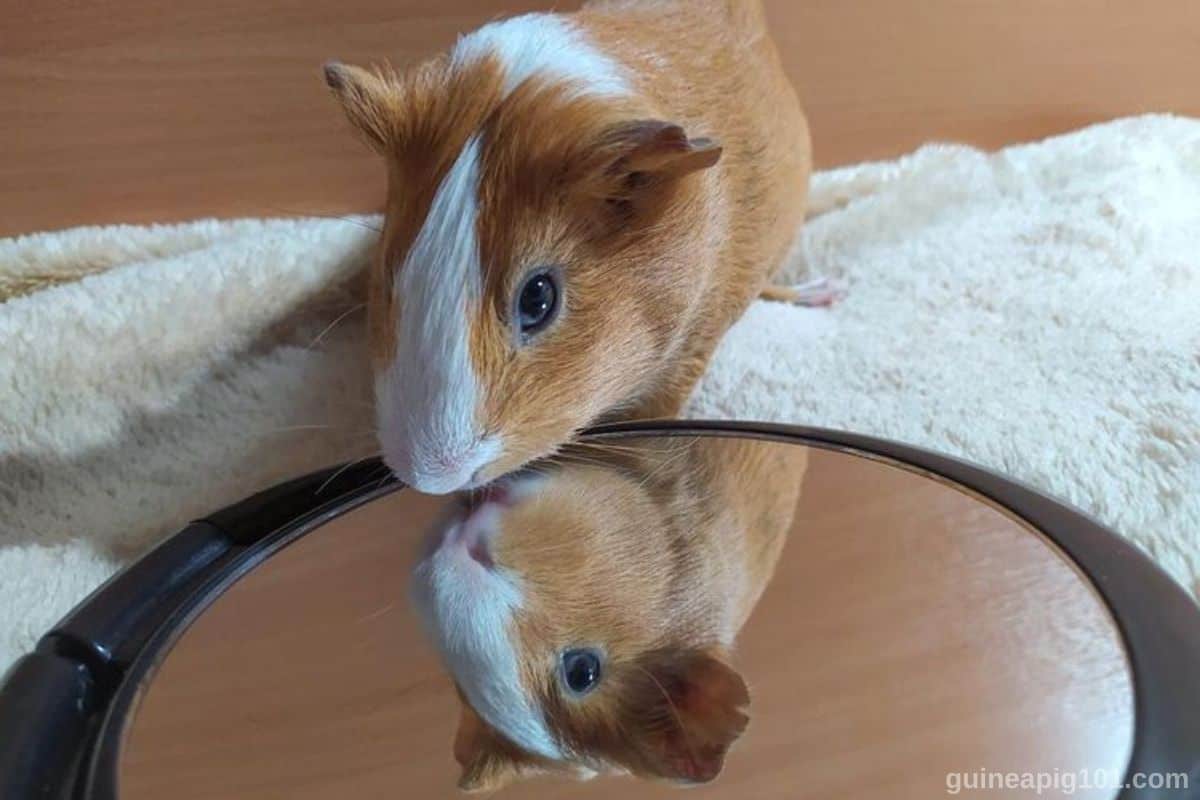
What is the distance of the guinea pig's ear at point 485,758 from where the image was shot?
461 mm

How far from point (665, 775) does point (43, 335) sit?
0.51m

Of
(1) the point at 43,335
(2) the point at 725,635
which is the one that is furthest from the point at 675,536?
(1) the point at 43,335

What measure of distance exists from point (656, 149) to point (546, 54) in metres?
0.09

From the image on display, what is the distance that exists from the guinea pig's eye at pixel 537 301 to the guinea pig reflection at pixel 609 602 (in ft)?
0.33

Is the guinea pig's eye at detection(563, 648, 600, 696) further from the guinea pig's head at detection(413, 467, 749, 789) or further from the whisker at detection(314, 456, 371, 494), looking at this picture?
→ the whisker at detection(314, 456, 371, 494)

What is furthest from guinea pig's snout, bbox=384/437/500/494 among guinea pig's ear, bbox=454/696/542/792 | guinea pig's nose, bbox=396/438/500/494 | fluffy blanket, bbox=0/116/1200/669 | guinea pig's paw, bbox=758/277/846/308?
guinea pig's paw, bbox=758/277/846/308

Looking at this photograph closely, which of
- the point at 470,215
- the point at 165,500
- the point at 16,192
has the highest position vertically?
the point at 470,215

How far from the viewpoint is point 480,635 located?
Result: 540 mm

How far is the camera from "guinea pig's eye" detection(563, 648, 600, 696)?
52cm

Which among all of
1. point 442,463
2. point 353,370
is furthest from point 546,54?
point 353,370

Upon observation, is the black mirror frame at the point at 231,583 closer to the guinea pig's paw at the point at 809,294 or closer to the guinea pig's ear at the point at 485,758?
the guinea pig's ear at the point at 485,758

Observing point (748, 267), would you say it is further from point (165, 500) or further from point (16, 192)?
point (16, 192)

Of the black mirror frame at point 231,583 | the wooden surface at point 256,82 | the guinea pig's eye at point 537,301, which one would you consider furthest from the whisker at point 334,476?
the wooden surface at point 256,82

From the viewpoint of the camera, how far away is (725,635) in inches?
21.1
